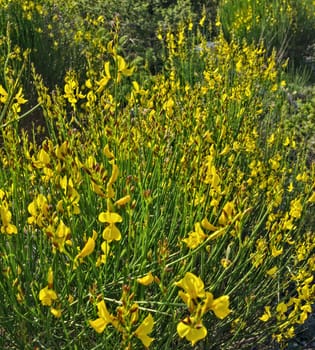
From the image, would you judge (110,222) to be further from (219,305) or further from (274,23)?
(274,23)

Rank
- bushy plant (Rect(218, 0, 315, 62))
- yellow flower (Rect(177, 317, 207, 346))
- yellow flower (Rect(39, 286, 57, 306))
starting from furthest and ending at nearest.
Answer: bushy plant (Rect(218, 0, 315, 62))
yellow flower (Rect(39, 286, 57, 306))
yellow flower (Rect(177, 317, 207, 346))

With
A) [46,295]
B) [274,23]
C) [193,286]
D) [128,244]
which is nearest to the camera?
[193,286]

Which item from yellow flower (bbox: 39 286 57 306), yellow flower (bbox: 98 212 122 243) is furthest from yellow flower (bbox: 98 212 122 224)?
yellow flower (bbox: 39 286 57 306)

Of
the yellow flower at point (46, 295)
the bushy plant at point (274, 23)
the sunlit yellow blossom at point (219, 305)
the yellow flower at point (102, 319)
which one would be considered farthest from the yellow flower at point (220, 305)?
the bushy plant at point (274, 23)

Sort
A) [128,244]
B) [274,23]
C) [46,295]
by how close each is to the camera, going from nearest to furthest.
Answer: [46,295] < [128,244] < [274,23]

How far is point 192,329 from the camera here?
0.97 metres

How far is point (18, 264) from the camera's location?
1510 millimetres

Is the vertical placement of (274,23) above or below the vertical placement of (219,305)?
below

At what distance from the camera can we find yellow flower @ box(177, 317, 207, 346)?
962 mm

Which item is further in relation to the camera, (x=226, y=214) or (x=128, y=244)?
(x=128, y=244)

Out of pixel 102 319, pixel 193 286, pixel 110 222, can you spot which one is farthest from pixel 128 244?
pixel 193 286

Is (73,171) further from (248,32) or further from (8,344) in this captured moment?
(248,32)

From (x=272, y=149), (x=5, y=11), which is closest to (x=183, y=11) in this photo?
(x=5, y=11)

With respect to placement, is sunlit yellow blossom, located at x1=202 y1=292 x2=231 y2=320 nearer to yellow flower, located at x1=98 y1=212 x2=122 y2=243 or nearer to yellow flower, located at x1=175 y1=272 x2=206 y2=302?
yellow flower, located at x1=175 y1=272 x2=206 y2=302
